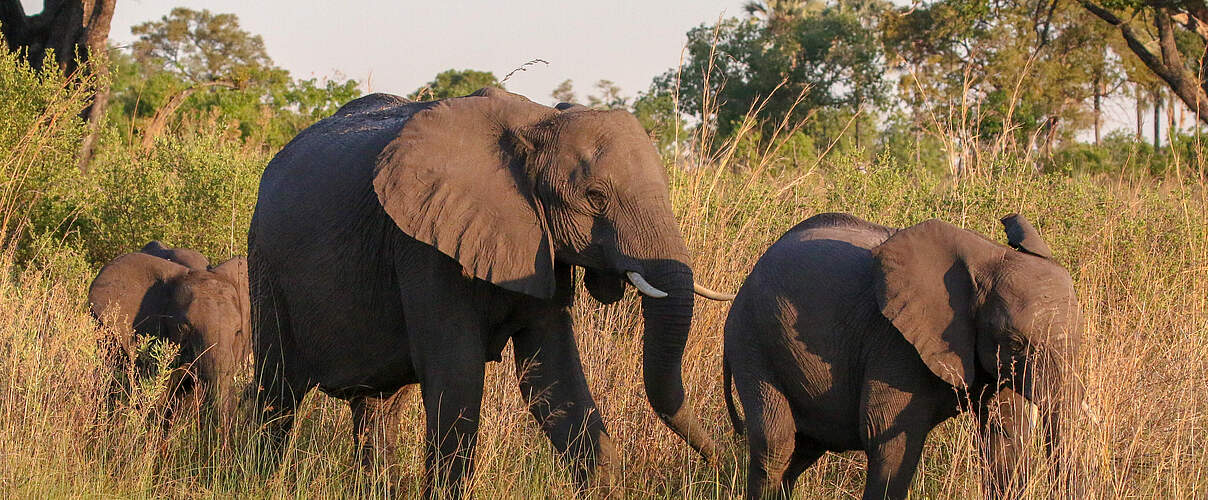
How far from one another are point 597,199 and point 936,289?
1.42 metres

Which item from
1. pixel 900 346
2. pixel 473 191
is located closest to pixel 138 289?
pixel 473 191

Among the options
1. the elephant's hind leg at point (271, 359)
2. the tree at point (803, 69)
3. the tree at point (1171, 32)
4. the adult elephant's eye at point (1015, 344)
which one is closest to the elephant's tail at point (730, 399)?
the adult elephant's eye at point (1015, 344)

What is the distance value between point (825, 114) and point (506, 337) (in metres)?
24.5

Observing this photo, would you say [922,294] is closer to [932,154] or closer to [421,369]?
[421,369]

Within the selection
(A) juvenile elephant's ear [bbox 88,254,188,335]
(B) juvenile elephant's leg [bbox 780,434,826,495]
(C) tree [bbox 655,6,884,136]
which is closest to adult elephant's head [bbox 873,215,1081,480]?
(B) juvenile elephant's leg [bbox 780,434,826,495]

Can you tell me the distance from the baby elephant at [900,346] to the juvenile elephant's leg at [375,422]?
171 cm

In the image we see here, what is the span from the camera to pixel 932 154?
71.7 feet

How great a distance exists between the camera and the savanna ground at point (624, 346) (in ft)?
17.4

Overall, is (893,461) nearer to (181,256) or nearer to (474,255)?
(474,255)

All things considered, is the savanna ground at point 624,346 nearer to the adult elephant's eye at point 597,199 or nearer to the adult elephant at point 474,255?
the adult elephant at point 474,255

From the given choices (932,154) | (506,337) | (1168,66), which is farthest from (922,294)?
(932,154)

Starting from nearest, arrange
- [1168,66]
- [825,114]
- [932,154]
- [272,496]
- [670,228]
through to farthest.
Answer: [670,228] → [272,496] → [1168,66] → [932,154] → [825,114]

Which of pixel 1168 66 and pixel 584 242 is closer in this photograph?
pixel 584 242

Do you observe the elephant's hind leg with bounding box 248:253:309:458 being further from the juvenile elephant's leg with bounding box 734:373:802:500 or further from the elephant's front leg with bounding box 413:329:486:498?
the juvenile elephant's leg with bounding box 734:373:802:500
